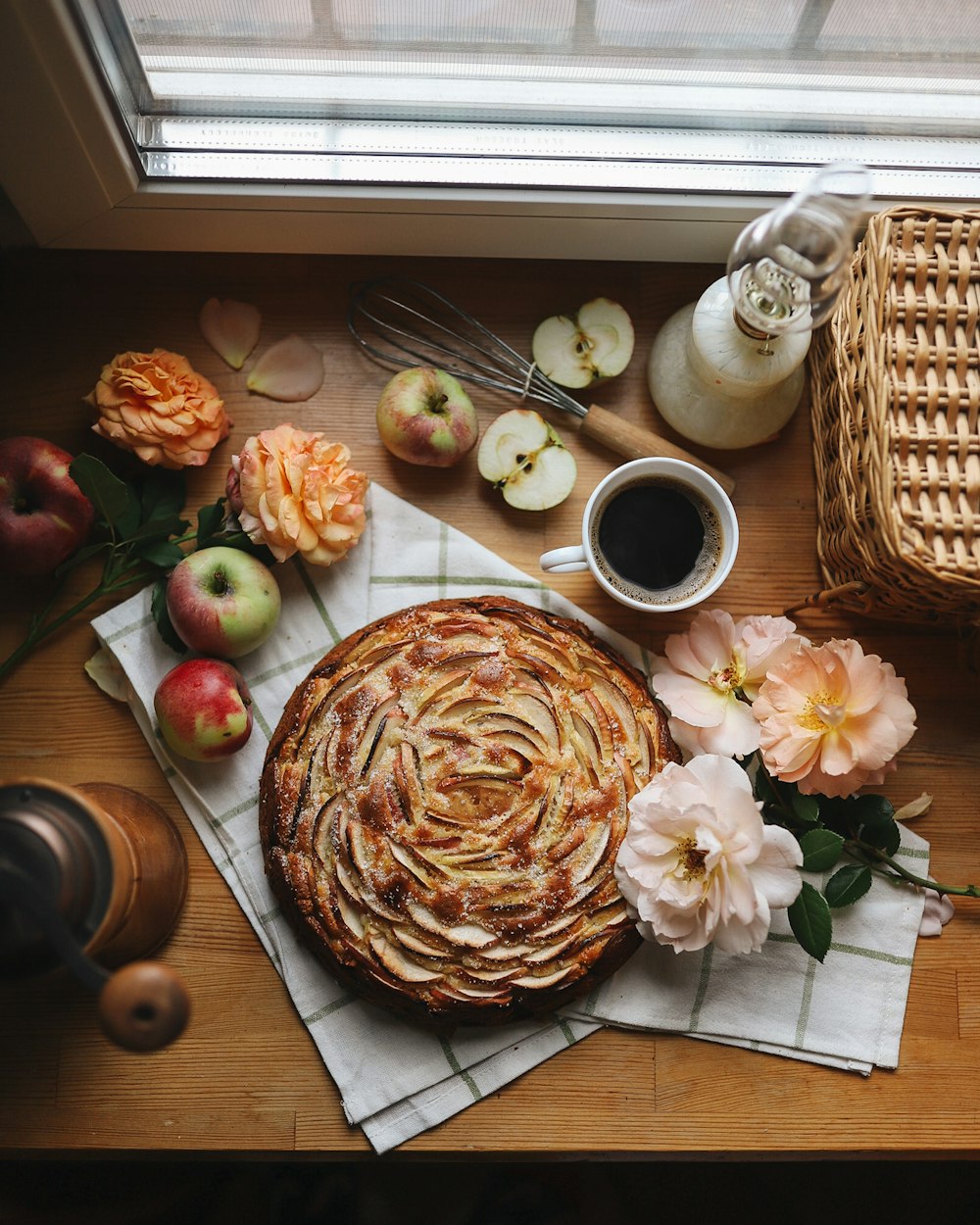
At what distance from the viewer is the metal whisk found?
3.51ft

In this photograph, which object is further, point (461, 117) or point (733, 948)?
point (461, 117)

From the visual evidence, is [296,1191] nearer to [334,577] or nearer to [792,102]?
[334,577]

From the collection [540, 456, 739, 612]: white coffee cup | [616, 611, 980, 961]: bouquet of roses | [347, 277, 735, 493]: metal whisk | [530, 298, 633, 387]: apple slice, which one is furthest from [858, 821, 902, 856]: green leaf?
[530, 298, 633, 387]: apple slice

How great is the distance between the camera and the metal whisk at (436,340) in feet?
3.51

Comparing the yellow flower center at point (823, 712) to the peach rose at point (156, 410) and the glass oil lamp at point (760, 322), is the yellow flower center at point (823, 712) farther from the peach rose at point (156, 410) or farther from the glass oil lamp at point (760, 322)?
the peach rose at point (156, 410)

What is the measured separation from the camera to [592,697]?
94 cm

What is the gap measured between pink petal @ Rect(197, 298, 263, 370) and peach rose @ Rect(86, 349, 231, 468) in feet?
0.25

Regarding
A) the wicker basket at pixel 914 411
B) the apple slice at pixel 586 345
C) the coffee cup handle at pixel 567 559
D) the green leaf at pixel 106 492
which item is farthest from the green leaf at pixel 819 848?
the green leaf at pixel 106 492

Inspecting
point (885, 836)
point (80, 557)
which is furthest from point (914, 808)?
point (80, 557)

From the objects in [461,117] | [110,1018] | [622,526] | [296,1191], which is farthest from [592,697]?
[296,1191]

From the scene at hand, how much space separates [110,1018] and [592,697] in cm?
52

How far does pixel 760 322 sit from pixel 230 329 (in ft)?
1.95

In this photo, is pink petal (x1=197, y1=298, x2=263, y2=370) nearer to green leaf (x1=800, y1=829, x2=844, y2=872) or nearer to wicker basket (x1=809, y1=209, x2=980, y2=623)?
wicker basket (x1=809, y1=209, x2=980, y2=623)

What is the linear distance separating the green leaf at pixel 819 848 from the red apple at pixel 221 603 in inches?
23.8
